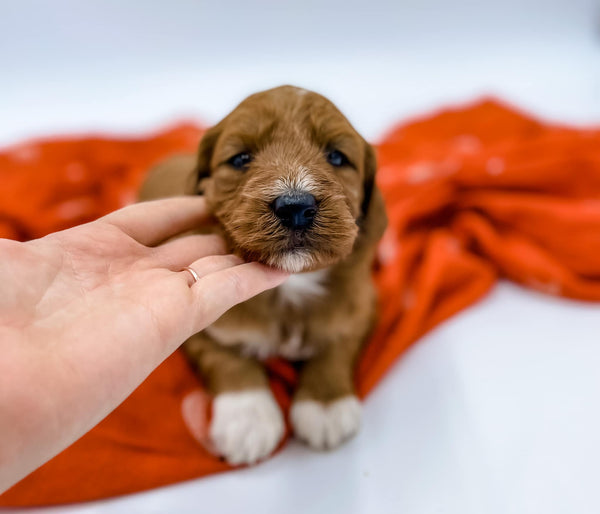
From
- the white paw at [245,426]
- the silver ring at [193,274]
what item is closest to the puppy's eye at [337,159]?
the silver ring at [193,274]

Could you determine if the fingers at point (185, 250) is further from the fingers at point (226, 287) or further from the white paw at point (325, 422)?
the white paw at point (325, 422)

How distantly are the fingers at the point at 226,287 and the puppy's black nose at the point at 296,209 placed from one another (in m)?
0.16

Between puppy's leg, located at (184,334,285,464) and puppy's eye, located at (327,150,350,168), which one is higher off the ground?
puppy's eye, located at (327,150,350,168)

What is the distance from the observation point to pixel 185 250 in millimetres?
1626

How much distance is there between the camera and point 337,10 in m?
4.09

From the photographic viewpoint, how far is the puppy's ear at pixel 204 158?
1.79 metres

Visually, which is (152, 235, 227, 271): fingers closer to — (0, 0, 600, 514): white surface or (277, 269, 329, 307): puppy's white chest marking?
(277, 269, 329, 307): puppy's white chest marking

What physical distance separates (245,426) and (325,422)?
0.25 metres

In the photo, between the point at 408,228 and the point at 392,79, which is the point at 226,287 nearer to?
the point at 408,228

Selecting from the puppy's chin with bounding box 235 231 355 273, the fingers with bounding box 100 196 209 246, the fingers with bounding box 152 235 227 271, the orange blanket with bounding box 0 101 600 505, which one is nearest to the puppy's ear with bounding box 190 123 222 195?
the fingers with bounding box 100 196 209 246

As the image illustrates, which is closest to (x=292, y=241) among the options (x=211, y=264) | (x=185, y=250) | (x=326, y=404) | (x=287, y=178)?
A: (x=287, y=178)

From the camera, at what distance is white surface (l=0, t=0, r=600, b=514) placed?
6.18ft

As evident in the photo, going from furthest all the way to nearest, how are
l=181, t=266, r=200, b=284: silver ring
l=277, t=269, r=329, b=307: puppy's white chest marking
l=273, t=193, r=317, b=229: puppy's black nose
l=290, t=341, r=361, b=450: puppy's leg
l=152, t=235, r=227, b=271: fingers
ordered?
1. l=277, t=269, r=329, b=307: puppy's white chest marking
2. l=290, t=341, r=361, b=450: puppy's leg
3. l=152, t=235, r=227, b=271: fingers
4. l=181, t=266, r=200, b=284: silver ring
5. l=273, t=193, r=317, b=229: puppy's black nose

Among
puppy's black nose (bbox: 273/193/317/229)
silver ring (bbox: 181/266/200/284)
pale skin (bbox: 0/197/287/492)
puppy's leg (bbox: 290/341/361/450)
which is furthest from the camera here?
puppy's leg (bbox: 290/341/361/450)
